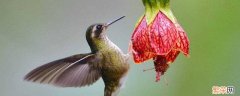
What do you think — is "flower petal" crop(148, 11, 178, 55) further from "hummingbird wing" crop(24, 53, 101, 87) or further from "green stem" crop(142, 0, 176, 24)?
"hummingbird wing" crop(24, 53, 101, 87)

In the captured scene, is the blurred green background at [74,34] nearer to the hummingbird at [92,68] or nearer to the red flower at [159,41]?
the hummingbird at [92,68]

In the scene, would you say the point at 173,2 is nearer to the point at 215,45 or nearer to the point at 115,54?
the point at 215,45

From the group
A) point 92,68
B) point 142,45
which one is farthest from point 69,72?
point 142,45

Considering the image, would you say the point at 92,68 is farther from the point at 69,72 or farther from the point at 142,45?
the point at 142,45

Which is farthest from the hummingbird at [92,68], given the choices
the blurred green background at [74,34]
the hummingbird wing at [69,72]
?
the blurred green background at [74,34]

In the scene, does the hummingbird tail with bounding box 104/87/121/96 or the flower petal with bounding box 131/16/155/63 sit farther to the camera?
the hummingbird tail with bounding box 104/87/121/96

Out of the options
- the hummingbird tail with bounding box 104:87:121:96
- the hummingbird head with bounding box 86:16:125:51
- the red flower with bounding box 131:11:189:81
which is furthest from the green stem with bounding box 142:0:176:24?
the hummingbird tail with bounding box 104:87:121:96
